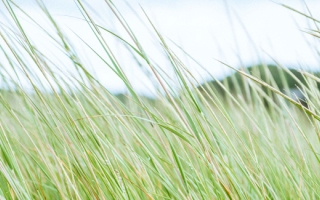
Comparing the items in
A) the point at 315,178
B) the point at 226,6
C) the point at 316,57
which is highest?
the point at 226,6

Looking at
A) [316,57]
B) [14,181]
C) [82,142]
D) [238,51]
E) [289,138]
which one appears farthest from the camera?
[238,51]

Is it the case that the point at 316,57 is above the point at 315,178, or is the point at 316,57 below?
above

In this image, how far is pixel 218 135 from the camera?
1021mm

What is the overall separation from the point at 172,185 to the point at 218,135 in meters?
0.19

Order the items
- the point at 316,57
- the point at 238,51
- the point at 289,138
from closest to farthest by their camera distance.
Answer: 1. the point at 316,57
2. the point at 289,138
3. the point at 238,51

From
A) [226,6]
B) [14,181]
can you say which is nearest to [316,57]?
[226,6]

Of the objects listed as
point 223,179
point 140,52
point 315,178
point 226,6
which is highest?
point 226,6

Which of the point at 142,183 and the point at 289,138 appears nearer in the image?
the point at 142,183

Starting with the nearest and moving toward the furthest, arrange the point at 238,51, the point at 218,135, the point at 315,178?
the point at 218,135 < the point at 315,178 < the point at 238,51

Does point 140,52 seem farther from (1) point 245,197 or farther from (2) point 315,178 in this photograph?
(2) point 315,178

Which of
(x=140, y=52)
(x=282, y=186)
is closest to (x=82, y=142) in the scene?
(x=140, y=52)

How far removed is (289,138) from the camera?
1.53 m

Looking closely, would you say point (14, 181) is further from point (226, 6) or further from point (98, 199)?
point (226, 6)

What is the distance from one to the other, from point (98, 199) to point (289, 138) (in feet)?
2.91
